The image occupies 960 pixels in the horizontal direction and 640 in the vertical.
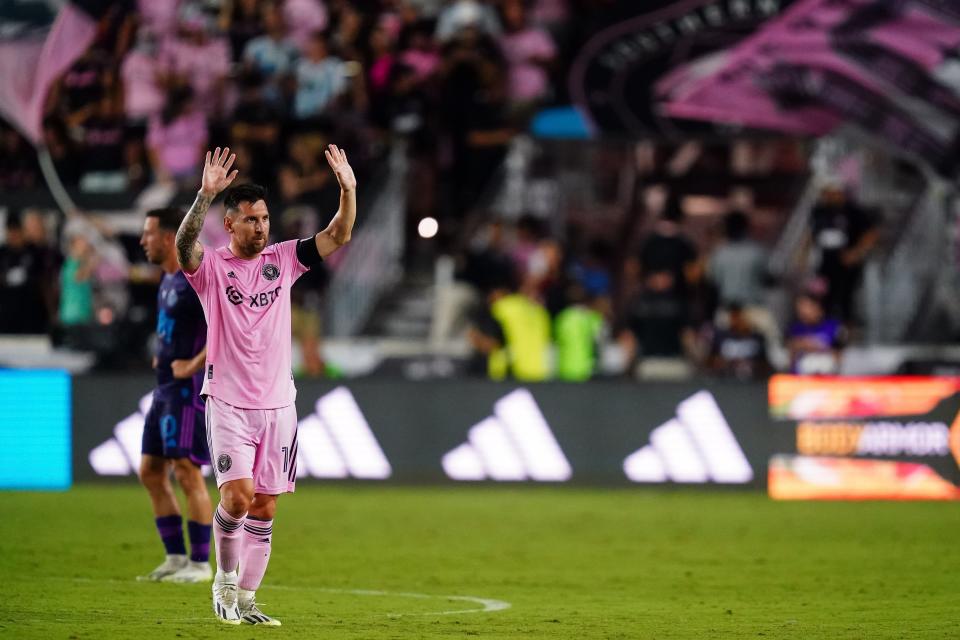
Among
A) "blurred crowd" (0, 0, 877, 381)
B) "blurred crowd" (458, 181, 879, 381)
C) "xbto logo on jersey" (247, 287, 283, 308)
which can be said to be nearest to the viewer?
"xbto logo on jersey" (247, 287, 283, 308)

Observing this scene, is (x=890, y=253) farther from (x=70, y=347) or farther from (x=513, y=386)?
(x=70, y=347)

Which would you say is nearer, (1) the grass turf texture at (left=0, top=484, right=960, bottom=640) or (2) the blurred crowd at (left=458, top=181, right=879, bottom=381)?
(1) the grass turf texture at (left=0, top=484, right=960, bottom=640)

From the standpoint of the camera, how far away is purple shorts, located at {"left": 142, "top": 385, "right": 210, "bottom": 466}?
36.3 feet

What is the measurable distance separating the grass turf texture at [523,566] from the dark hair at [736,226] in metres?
3.38

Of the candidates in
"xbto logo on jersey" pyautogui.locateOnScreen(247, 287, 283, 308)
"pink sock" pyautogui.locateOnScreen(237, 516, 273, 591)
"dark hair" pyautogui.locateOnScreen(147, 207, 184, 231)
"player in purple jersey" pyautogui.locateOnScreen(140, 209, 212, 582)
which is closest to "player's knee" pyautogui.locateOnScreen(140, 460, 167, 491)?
"player in purple jersey" pyautogui.locateOnScreen(140, 209, 212, 582)

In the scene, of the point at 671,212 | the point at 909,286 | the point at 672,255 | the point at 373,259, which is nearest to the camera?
the point at 672,255

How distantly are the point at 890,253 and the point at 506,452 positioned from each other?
613 centimetres

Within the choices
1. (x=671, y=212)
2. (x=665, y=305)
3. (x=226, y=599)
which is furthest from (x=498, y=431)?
(x=226, y=599)

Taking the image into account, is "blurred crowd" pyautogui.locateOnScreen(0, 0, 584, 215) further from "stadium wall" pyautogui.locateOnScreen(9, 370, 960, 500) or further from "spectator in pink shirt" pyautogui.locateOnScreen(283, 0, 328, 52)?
"stadium wall" pyautogui.locateOnScreen(9, 370, 960, 500)

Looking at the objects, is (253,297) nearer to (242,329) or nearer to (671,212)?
(242,329)

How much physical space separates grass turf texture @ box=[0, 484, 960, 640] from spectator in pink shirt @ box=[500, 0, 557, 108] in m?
5.61

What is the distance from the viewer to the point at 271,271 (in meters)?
8.91

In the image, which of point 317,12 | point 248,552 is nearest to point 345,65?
point 317,12

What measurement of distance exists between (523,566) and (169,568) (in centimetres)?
262
